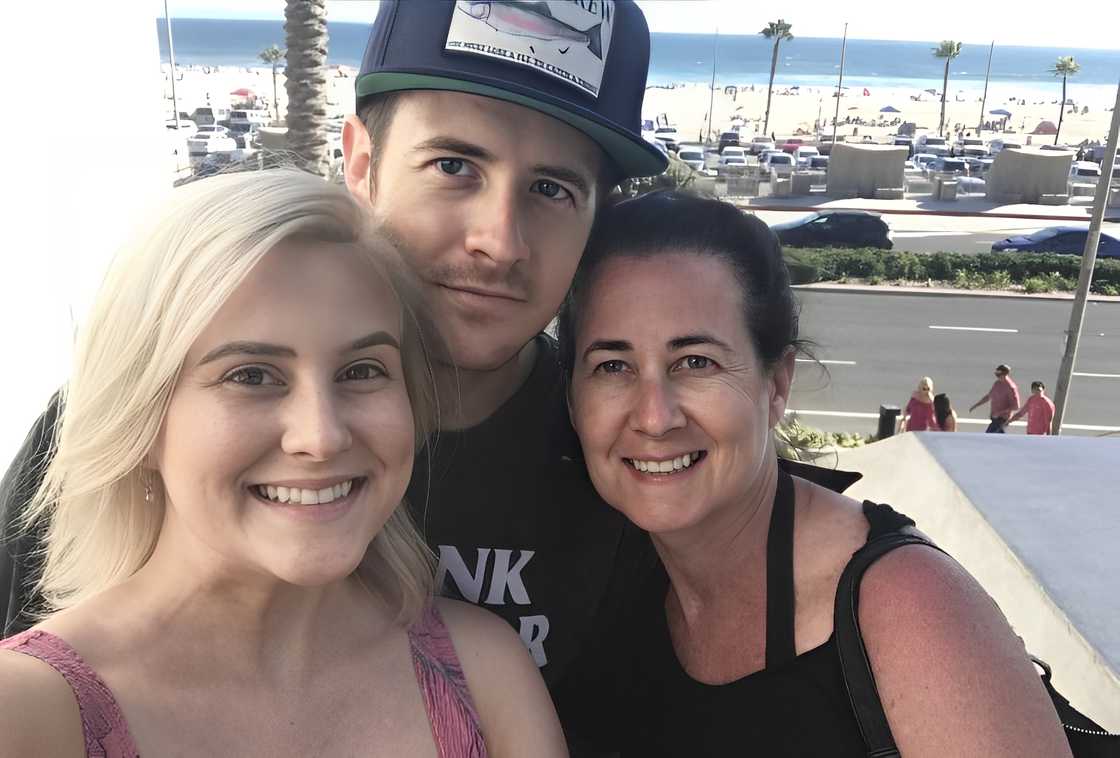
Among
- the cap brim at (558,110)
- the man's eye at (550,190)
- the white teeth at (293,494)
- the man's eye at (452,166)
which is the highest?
the cap brim at (558,110)

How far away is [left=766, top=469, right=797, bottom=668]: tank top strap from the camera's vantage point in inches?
81.1

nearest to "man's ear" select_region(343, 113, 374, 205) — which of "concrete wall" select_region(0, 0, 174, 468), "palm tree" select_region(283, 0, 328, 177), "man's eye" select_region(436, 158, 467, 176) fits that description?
"man's eye" select_region(436, 158, 467, 176)

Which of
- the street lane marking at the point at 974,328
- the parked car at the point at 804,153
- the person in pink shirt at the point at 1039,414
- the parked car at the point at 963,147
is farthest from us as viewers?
the parked car at the point at 963,147

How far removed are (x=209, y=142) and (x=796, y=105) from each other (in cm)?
6107

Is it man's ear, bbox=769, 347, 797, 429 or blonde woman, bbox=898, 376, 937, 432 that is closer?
man's ear, bbox=769, 347, 797, 429

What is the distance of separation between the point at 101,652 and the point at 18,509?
0.66m

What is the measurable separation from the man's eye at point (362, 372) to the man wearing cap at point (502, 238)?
418 millimetres

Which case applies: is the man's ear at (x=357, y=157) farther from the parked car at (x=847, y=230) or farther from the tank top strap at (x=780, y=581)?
the parked car at (x=847, y=230)

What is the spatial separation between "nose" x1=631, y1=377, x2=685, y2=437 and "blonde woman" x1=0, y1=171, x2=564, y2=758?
562mm

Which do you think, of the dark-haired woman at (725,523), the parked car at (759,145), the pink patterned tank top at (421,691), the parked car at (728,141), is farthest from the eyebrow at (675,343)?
the parked car at (728,141)

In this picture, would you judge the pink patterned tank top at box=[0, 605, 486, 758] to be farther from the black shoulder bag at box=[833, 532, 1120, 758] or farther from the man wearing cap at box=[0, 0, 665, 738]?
the black shoulder bag at box=[833, 532, 1120, 758]

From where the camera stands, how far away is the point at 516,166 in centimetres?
217

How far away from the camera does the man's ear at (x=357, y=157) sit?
2.37 metres

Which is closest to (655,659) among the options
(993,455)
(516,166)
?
(516,166)
